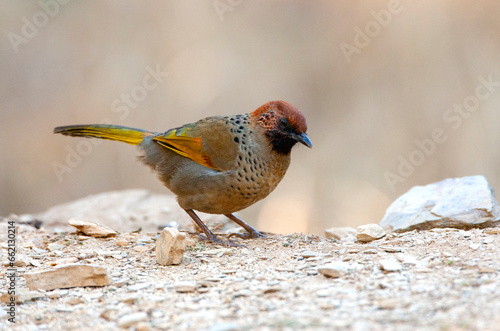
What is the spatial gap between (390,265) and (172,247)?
166 cm

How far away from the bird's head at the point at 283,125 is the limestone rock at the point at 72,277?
78.8 inches

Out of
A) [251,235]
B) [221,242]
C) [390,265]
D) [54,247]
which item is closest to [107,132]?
[54,247]

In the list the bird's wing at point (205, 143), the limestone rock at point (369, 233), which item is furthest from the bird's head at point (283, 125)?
the limestone rock at point (369, 233)

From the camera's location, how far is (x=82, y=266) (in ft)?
12.5

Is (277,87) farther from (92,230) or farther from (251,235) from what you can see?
(92,230)

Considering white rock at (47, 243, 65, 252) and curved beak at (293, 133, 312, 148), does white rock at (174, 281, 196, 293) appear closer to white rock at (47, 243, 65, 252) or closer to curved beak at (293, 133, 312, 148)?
curved beak at (293, 133, 312, 148)

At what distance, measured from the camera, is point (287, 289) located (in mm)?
3348

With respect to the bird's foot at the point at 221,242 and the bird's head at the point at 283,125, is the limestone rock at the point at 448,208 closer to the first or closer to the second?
the bird's head at the point at 283,125

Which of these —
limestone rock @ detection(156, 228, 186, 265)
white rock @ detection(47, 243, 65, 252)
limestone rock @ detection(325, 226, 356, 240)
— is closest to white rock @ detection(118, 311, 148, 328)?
limestone rock @ detection(156, 228, 186, 265)

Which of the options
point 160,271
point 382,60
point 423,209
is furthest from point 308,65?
point 160,271

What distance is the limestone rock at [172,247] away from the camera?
4195 millimetres

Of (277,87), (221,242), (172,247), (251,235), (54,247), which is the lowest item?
(54,247)

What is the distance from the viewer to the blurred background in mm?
10484

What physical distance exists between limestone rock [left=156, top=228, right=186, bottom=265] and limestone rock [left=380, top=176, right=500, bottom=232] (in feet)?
7.27
